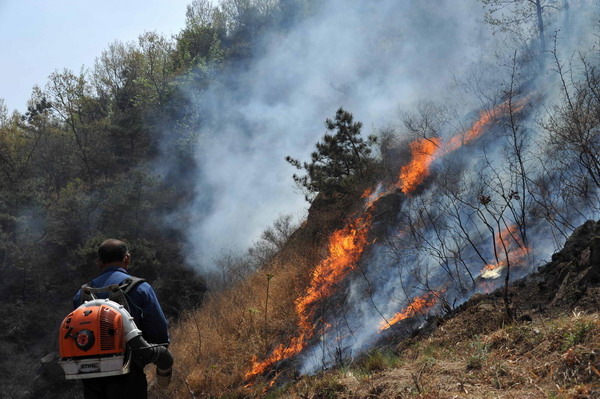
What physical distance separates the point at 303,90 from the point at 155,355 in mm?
30238

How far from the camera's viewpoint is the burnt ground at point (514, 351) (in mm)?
3676

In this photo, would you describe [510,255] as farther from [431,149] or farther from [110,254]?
[110,254]

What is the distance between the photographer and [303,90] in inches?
1283

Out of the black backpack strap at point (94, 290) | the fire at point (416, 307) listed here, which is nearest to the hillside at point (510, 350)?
the fire at point (416, 307)

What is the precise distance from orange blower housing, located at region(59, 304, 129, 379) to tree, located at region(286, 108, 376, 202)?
13.2m

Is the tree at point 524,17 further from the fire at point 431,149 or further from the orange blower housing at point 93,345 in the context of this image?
the orange blower housing at point 93,345

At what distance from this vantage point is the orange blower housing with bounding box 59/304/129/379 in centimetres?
337

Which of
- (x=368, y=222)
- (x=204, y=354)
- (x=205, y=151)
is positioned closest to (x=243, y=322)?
(x=204, y=354)

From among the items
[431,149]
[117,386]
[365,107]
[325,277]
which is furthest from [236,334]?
[365,107]

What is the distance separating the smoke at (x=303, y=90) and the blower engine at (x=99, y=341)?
20440 millimetres

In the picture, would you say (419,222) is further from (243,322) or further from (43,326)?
(43,326)

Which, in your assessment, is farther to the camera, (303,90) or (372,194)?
(303,90)

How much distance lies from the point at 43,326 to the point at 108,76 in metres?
23.0

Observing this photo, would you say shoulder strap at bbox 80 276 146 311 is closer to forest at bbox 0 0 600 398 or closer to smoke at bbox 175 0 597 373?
forest at bbox 0 0 600 398
